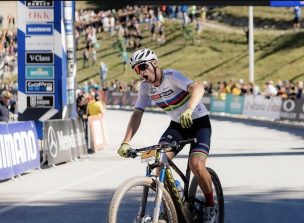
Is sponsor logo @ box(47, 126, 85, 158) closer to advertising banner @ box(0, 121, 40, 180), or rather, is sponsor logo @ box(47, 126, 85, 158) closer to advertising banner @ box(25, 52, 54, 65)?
advertising banner @ box(0, 121, 40, 180)

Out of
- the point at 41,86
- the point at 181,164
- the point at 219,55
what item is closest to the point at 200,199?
the point at 181,164

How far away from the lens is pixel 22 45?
2158 cm

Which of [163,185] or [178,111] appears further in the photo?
[178,111]

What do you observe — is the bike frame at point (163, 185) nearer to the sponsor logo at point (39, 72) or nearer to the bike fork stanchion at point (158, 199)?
the bike fork stanchion at point (158, 199)

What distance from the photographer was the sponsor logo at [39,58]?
21500mm

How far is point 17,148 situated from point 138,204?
27.8 ft

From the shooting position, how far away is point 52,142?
18.6 m

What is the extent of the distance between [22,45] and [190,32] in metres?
43.1

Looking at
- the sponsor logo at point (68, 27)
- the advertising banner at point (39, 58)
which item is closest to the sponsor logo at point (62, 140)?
the advertising banner at point (39, 58)

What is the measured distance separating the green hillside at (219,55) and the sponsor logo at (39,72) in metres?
32.8

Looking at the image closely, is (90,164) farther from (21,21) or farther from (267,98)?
(267,98)

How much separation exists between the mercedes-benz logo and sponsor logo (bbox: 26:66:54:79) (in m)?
3.06

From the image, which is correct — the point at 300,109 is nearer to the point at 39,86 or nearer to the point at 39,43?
the point at 39,86

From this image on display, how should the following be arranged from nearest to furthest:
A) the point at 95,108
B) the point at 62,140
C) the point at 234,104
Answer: the point at 62,140
the point at 95,108
the point at 234,104
